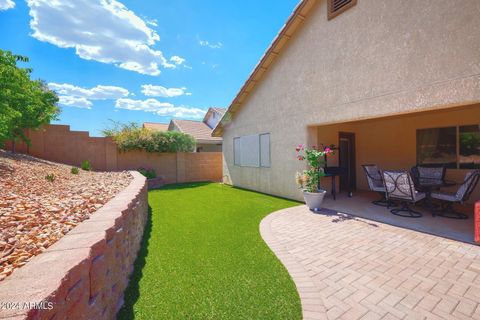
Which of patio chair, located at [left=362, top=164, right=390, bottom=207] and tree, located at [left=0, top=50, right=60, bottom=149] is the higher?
tree, located at [left=0, top=50, right=60, bottom=149]

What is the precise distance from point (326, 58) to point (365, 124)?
4764mm

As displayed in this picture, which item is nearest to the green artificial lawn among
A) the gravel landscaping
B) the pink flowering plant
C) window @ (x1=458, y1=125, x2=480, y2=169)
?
the gravel landscaping

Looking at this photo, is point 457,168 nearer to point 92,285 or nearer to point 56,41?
point 92,285

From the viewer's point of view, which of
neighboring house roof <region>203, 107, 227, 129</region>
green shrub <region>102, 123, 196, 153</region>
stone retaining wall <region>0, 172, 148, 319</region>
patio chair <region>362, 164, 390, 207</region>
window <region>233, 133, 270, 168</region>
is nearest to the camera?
stone retaining wall <region>0, 172, 148, 319</region>

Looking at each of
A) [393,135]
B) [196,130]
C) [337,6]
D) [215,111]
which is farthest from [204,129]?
[337,6]

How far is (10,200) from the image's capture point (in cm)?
319

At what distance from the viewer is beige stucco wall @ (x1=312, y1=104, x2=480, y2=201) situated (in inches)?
283

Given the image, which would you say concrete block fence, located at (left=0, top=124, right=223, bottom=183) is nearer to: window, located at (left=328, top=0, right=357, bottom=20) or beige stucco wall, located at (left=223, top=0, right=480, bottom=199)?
beige stucco wall, located at (left=223, top=0, right=480, bottom=199)

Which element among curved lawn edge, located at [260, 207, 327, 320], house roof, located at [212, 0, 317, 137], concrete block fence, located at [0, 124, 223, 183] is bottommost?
curved lawn edge, located at [260, 207, 327, 320]

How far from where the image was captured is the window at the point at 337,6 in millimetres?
5916

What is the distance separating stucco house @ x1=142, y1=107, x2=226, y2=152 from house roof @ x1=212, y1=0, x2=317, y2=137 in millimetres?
8611

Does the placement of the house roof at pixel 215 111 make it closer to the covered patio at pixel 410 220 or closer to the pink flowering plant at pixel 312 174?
the pink flowering plant at pixel 312 174

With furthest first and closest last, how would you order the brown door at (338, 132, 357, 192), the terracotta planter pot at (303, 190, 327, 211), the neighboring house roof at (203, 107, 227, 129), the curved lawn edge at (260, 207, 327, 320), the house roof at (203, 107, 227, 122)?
the house roof at (203, 107, 227, 122)
the neighboring house roof at (203, 107, 227, 129)
the brown door at (338, 132, 357, 192)
the terracotta planter pot at (303, 190, 327, 211)
the curved lawn edge at (260, 207, 327, 320)

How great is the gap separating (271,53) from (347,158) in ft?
19.0
